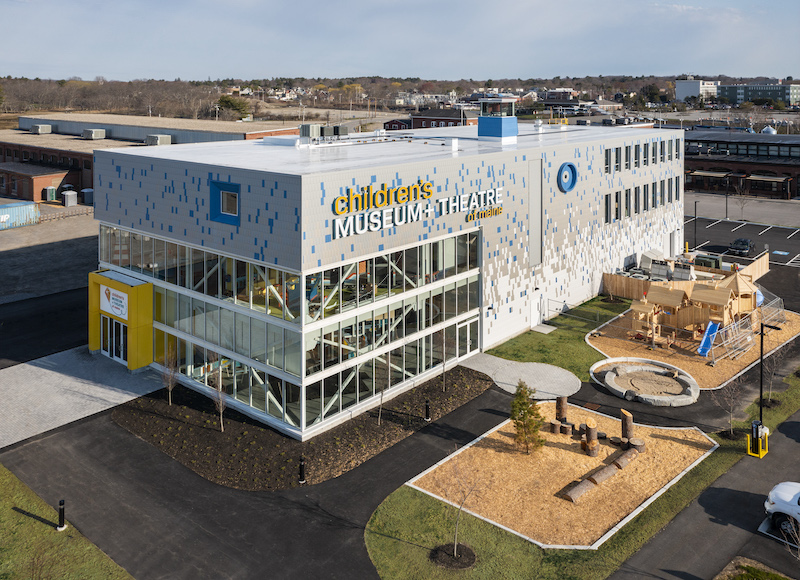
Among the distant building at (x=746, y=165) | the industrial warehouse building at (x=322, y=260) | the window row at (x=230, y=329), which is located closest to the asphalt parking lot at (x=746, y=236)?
the distant building at (x=746, y=165)

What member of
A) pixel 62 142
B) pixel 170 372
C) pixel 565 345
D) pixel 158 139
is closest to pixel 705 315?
pixel 565 345

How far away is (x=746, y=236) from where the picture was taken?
221 feet

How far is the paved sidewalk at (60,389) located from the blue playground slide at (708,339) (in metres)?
27.8

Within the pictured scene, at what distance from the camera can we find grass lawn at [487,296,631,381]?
119ft

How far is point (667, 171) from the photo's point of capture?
5400 centimetres

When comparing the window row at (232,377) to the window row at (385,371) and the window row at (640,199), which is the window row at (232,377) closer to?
the window row at (385,371)

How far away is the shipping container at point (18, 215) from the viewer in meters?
61.5

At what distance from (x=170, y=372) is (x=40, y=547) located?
33.4 feet

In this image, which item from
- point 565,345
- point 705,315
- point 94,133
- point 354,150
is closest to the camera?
point 354,150

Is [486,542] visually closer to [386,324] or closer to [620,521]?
[620,521]

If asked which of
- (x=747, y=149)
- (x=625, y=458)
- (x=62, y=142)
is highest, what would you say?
(x=747, y=149)

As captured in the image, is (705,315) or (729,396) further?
(705,315)

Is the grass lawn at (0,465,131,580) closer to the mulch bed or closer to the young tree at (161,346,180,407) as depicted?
the mulch bed

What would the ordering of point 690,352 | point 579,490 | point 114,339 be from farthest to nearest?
point 690,352
point 114,339
point 579,490
